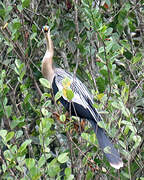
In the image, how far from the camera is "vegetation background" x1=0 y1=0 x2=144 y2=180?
2.81 metres

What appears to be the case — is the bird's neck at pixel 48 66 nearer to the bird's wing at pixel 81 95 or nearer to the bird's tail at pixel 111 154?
the bird's wing at pixel 81 95

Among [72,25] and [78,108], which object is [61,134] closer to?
[78,108]

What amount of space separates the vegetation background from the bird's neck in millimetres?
64

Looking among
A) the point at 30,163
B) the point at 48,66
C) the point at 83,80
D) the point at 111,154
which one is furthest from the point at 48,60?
the point at 30,163

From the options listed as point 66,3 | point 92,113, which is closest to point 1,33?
point 66,3

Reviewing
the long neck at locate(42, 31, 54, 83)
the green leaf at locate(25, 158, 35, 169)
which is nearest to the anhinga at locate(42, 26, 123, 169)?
the long neck at locate(42, 31, 54, 83)

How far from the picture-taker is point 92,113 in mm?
3979

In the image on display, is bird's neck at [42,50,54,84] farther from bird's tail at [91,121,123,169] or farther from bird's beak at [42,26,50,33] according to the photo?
bird's tail at [91,121,123,169]

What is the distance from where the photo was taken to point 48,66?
4.35 m

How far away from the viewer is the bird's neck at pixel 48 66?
4207 mm

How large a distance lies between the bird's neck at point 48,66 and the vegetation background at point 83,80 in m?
0.06

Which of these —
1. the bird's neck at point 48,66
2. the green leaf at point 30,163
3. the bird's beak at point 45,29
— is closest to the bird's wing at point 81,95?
the bird's neck at point 48,66

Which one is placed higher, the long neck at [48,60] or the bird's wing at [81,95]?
the long neck at [48,60]

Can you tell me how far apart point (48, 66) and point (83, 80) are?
35 centimetres
